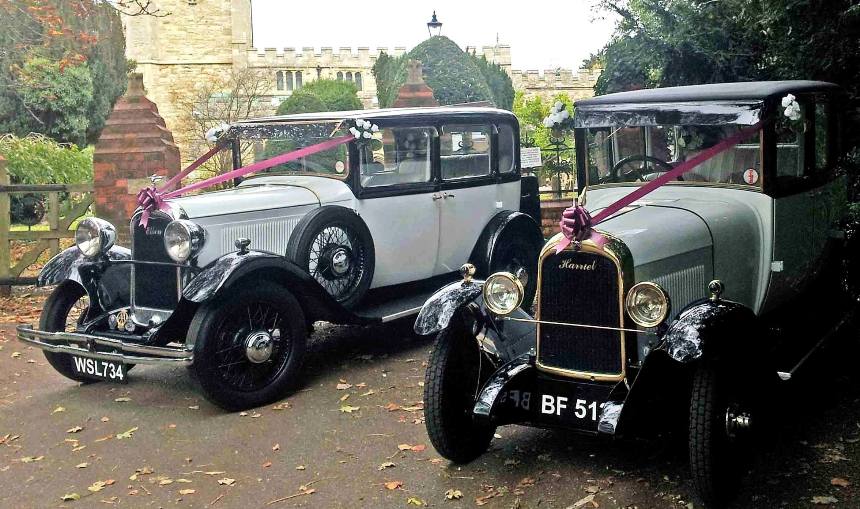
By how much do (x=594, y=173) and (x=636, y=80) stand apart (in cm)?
560

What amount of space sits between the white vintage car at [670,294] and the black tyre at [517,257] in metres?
2.24

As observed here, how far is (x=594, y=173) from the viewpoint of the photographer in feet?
20.2

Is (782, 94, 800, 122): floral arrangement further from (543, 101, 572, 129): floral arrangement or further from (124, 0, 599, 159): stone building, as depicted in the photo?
(124, 0, 599, 159): stone building

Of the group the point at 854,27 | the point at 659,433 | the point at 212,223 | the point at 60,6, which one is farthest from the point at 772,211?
the point at 60,6

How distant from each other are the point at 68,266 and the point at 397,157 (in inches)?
112

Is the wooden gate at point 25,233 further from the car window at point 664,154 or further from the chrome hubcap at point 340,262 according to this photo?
the car window at point 664,154

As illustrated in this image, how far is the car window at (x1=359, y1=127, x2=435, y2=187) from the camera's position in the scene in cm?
757

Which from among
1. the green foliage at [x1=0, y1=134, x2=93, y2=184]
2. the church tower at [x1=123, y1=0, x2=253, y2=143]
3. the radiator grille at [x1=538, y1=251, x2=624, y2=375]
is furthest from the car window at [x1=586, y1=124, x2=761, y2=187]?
the church tower at [x1=123, y1=0, x2=253, y2=143]

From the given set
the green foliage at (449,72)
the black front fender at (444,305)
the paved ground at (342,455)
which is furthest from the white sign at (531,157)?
the green foliage at (449,72)

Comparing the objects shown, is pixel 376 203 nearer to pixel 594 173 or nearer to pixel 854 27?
pixel 594 173

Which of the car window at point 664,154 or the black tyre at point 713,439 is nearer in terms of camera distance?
the black tyre at point 713,439

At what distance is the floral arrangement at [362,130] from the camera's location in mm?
7277

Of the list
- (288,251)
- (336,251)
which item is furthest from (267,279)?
(336,251)

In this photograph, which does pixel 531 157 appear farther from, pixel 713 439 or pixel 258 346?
pixel 713 439
